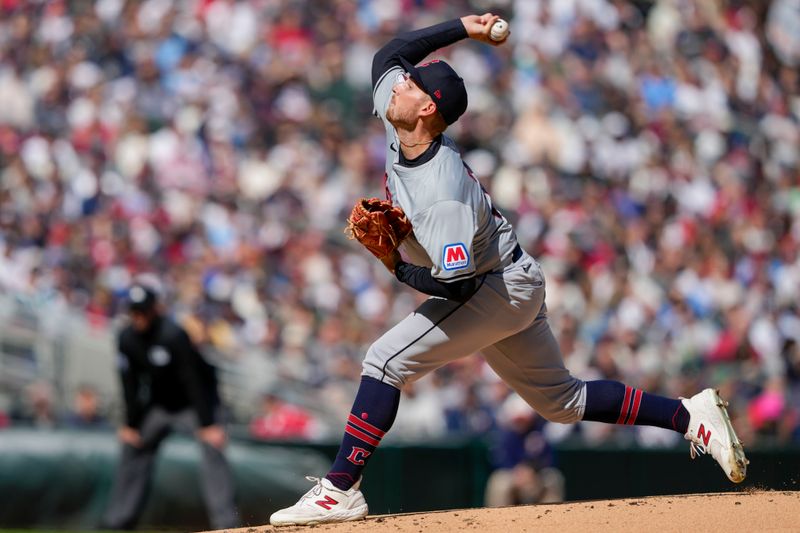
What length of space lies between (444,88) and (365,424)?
1.33 meters

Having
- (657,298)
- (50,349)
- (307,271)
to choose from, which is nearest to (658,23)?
(657,298)

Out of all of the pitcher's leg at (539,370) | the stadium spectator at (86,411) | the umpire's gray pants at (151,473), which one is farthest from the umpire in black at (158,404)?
the pitcher's leg at (539,370)

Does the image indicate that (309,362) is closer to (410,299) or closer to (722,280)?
(410,299)

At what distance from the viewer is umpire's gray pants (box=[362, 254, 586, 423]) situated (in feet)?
16.3

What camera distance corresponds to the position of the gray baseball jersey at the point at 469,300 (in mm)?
4672

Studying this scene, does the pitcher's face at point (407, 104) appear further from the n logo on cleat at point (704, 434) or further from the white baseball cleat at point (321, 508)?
the n logo on cleat at point (704, 434)

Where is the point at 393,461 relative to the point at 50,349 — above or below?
below

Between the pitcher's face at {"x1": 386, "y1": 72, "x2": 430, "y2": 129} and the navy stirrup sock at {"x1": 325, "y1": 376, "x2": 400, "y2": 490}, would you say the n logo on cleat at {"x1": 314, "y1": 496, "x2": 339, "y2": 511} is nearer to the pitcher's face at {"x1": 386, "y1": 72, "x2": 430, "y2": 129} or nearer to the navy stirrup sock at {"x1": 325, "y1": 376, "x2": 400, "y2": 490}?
the navy stirrup sock at {"x1": 325, "y1": 376, "x2": 400, "y2": 490}

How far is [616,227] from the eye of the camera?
498 inches

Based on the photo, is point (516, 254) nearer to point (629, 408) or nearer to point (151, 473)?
point (629, 408)

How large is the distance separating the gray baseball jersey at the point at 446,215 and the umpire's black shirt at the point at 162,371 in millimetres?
3413

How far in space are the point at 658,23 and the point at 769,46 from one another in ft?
4.34

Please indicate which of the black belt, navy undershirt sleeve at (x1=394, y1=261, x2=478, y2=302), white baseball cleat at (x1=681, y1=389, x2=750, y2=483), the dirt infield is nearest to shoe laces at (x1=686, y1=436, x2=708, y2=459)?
white baseball cleat at (x1=681, y1=389, x2=750, y2=483)

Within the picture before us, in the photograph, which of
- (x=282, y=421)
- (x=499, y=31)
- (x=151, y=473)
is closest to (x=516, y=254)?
(x=499, y=31)
